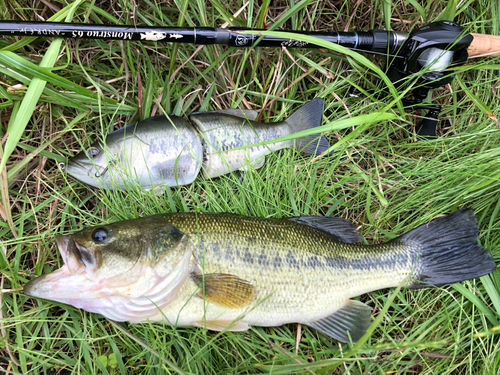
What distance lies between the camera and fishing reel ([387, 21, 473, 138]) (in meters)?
2.41

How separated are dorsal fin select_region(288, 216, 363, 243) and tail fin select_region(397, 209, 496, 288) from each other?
0.34 meters

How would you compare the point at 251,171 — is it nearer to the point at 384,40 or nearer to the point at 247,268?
the point at 247,268

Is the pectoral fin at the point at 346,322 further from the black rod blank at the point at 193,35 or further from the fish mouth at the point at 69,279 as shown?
the black rod blank at the point at 193,35

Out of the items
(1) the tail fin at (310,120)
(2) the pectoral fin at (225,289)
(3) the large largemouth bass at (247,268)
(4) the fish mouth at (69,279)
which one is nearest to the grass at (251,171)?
(1) the tail fin at (310,120)

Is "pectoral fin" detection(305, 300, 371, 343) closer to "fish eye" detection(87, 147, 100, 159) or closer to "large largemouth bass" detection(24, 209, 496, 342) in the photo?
"large largemouth bass" detection(24, 209, 496, 342)

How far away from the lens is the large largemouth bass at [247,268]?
1.93 m

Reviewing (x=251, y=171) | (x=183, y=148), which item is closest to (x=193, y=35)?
(x=183, y=148)

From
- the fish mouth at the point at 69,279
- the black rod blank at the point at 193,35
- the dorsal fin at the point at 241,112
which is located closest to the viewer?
the fish mouth at the point at 69,279

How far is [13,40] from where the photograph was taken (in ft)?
8.52

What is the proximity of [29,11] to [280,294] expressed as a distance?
9.70 feet

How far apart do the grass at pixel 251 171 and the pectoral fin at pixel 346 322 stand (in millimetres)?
122

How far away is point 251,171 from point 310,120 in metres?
0.67

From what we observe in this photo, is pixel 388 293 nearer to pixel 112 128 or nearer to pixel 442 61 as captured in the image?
pixel 442 61

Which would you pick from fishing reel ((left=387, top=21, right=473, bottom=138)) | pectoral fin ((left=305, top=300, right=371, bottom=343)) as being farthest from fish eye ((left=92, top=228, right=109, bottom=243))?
fishing reel ((left=387, top=21, right=473, bottom=138))
